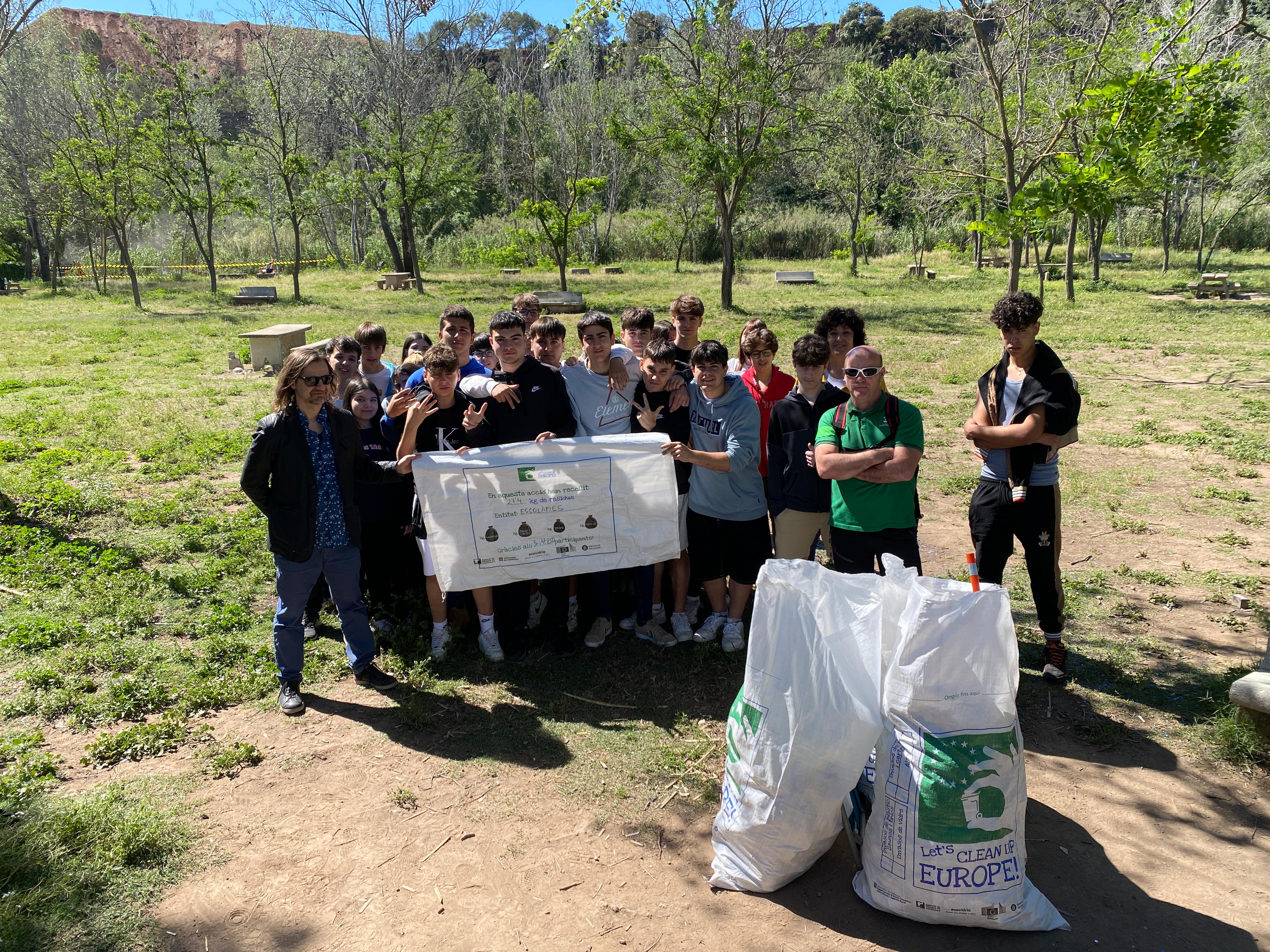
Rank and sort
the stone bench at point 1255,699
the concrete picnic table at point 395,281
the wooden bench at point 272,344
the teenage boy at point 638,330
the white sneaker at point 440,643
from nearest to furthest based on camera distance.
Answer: the stone bench at point 1255,699 → the white sneaker at point 440,643 → the teenage boy at point 638,330 → the wooden bench at point 272,344 → the concrete picnic table at point 395,281

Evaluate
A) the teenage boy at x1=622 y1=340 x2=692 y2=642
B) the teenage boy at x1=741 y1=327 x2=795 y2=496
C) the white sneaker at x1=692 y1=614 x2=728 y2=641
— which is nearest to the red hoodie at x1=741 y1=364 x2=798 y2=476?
the teenage boy at x1=741 y1=327 x2=795 y2=496

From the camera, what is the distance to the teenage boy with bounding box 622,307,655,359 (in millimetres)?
5188

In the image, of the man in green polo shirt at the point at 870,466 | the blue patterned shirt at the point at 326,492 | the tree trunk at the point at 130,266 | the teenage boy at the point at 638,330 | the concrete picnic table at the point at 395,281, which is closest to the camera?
the man in green polo shirt at the point at 870,466

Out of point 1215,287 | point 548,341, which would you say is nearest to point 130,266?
point 548,341

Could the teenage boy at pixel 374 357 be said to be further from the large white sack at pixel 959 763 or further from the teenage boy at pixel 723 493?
the large white sack at pixel 959 763

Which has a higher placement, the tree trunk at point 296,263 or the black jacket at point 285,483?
the tree trunk at point 296,263

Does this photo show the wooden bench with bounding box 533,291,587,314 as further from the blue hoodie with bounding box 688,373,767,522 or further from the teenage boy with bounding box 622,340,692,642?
the blue hoodie with bounding box 688,373,767,522

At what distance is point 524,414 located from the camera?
471cm

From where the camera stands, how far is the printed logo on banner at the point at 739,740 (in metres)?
2.96

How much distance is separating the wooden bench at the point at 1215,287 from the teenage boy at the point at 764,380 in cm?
2178

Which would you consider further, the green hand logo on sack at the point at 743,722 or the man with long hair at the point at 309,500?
the man with long hair at the point at 309,500

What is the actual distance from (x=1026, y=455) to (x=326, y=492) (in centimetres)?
363

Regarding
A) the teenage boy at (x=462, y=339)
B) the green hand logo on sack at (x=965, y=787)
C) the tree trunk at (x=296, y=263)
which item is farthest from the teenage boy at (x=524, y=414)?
the tree trunk at (x=296, y=263)

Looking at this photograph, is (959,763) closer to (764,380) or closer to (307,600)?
(764,380)
